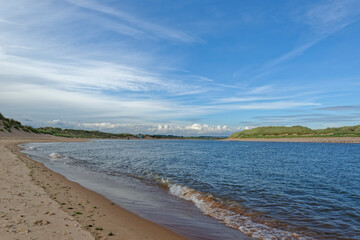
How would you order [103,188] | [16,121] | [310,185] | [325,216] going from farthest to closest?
[16,121]
[310,185]
[103,188]
[325,216]

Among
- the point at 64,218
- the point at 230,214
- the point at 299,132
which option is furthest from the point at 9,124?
the point at 299,132

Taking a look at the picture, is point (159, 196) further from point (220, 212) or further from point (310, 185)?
point (310, 185)

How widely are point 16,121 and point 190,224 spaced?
110m

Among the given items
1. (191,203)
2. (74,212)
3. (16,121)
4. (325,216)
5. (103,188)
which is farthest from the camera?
(16,121)

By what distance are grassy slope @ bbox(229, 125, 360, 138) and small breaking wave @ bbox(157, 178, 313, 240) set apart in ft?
445

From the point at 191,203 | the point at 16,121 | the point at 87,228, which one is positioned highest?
the point at 16,121

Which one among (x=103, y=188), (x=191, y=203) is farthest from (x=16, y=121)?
(x=191, y=203)

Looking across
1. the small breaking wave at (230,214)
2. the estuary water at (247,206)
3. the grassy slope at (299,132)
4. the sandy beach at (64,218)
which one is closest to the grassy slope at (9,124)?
the sandy beach at (64,218)

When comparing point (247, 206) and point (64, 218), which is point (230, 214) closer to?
point (247, 206)

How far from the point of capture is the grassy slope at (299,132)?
12621 centimetres

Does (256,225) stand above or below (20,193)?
below

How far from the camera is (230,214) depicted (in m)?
10.8

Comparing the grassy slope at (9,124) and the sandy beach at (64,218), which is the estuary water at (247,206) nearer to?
the sandy beach at (64,218)

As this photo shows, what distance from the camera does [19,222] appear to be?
7027 mm
